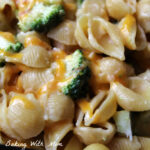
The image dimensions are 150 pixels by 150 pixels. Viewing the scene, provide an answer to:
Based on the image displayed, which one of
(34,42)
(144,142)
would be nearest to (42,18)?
(34,42)

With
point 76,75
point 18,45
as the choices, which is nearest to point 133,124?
point 76,75

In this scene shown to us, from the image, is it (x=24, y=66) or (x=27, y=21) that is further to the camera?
(x=27, y=21)

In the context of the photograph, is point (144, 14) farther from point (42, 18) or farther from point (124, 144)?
point (124, 144)

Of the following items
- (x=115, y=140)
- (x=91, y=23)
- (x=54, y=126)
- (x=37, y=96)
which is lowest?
(x=115, y=140)

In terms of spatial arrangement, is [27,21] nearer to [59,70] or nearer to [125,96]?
[59,70]

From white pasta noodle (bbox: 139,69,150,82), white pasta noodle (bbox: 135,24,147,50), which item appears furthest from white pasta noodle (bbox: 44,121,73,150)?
white pasta noodle (bbox: 135,24,147,50)

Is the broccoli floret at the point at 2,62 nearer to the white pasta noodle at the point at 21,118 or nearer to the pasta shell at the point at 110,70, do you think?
the white pasta noodle at the point at 21,118
